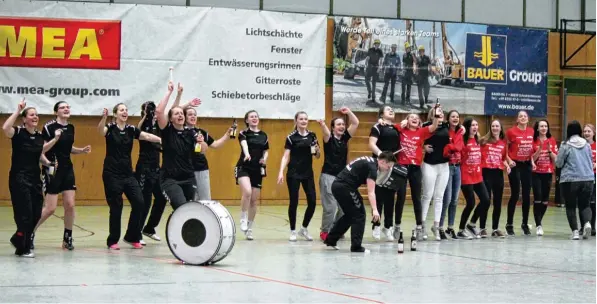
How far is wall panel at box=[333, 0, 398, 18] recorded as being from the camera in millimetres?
25203

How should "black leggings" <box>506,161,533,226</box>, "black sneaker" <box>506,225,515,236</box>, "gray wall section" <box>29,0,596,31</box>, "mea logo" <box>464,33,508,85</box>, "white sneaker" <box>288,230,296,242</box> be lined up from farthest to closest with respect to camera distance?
"mea logo" <box>464,33,508,85</box> → "gray wall section" <box>29,0,596,31</box> → "black sneaker" <box>506,225,515,236</box> → "black leggings" <box>506,161,533,226</box> → "white sneaker" <box>288,230,296,242</box>

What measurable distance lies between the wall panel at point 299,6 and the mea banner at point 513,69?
4087mm

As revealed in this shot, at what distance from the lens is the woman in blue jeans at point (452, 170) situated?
16.0m

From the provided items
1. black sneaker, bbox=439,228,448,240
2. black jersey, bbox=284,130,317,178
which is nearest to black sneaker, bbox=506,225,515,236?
black sneaker, bbox=439,228,448,240

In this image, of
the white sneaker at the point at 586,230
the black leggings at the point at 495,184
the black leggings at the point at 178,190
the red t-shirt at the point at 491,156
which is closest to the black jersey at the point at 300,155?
the black leggings at the point at 178,190

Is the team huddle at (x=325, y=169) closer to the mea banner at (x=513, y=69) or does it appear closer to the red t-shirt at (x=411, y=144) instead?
the red t-shirt at (x=411, y=144)

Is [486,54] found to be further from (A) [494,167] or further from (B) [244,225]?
(B) [244,225]

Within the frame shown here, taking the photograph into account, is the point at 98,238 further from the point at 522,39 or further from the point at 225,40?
the point at 522,39

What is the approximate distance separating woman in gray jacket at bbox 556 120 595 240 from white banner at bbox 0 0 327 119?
8.95 meters

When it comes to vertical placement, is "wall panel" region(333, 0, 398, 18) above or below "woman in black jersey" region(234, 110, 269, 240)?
above

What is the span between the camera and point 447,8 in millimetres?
26312

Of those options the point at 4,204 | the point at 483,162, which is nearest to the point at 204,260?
the point at 483,162

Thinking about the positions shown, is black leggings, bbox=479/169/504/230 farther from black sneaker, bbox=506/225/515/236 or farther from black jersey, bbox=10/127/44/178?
black jersey, bbox=10/127/44/178

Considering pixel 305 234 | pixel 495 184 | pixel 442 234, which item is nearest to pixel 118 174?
pixel 305 234
